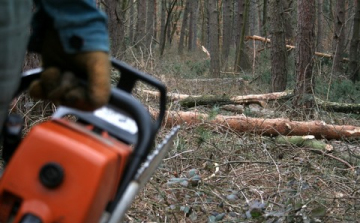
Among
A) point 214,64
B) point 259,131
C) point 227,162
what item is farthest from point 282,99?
point 214,64

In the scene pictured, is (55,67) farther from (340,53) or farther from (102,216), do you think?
(340,53)

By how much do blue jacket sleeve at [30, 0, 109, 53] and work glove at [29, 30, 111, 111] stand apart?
0.08 feet

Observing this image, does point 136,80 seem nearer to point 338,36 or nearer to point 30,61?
point 30,61

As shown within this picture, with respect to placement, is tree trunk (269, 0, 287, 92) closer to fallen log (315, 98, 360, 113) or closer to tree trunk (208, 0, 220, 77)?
fallen log (315, 98, 360, 113)

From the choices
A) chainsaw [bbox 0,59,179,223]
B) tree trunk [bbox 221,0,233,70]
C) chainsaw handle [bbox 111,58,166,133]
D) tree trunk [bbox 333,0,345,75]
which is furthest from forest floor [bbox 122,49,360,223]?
tree trunk [bbox 221,0,233,70]

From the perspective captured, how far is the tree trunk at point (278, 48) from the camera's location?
9883mm

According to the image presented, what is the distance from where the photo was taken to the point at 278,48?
10070mm

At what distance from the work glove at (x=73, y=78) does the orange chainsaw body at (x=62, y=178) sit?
9 cm

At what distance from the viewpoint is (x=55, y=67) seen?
147 centimetres

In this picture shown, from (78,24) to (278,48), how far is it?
29.4ft

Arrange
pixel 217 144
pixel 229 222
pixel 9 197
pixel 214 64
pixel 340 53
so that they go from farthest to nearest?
pixel 214 64, pixel 340 53, pixel 217 144, pixel 229 222, pixel 9 197

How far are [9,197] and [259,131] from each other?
441 cm

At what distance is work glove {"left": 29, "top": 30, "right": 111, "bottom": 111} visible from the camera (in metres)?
1.35

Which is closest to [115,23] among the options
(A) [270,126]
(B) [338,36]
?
(A) [270,126]
